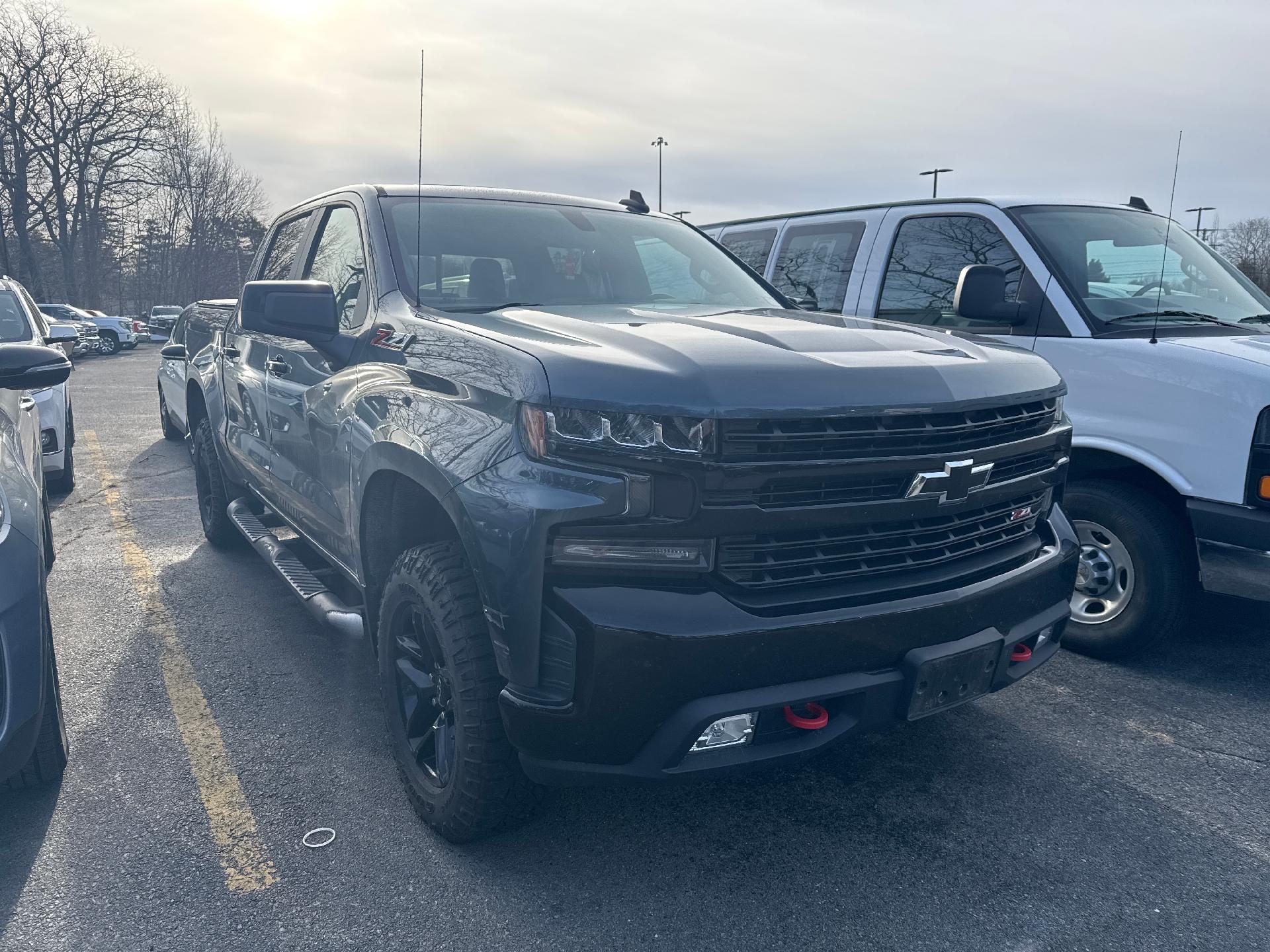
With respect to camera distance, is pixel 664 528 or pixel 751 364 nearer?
pixel 664 528

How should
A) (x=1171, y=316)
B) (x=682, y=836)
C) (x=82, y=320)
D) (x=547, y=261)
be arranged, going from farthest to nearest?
(x=82, y=320) < (x=1171, y=316) < (x=547, y=261) < (x=682, y=836)

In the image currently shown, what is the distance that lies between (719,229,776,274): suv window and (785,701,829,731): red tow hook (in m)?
4.06

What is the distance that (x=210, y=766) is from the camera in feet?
10.8

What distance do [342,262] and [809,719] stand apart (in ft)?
8.62

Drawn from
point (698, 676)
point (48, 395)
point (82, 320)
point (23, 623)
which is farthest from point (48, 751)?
point (82, 320)

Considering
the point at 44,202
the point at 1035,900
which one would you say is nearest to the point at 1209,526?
the point at 1035,900

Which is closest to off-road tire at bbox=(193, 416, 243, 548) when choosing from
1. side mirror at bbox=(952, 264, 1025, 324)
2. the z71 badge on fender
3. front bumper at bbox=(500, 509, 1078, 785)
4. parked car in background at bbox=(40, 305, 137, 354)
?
the z71 badge on fender

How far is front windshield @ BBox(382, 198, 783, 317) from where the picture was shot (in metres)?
3.48

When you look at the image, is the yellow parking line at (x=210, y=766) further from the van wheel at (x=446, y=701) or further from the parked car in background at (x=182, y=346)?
the parked car in background at (x=182, y=346)

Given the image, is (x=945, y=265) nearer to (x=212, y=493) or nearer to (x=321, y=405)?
(x=321, y=405)

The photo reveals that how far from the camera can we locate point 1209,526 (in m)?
3.87

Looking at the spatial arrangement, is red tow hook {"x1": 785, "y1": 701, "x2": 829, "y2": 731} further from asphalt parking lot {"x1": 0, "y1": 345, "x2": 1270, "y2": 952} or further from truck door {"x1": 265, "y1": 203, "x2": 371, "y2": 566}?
truck door {"x1": 265, "y1": 203, "x2": 371, "y2": 566}

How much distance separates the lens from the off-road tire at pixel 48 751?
9.94 ft

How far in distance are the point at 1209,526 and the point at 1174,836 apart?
1.42 m
